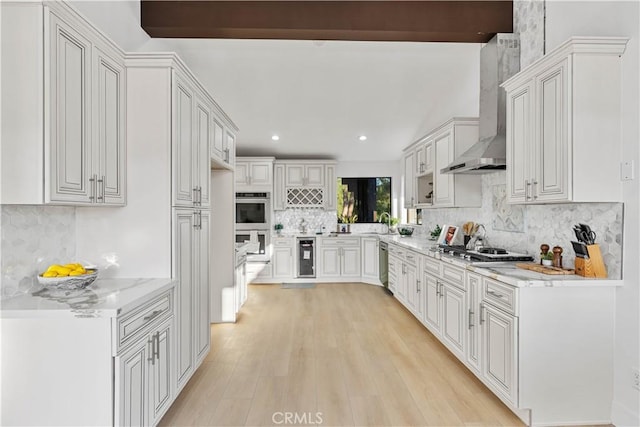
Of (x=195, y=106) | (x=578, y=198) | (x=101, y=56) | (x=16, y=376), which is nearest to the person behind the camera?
(x=16, y=376)

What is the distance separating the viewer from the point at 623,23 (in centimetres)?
225

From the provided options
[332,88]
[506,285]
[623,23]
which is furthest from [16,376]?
[332,88]

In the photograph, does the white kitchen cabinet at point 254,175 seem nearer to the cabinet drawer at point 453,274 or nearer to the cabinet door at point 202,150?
the cabinet door at point 202,150

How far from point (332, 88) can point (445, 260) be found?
2.86 m

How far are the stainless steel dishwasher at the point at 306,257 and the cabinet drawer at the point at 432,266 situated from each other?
2913mm

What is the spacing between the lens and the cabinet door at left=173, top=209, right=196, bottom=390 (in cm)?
239

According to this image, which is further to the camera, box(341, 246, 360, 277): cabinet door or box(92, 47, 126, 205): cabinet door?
box(341, 246, 360, 277): cabinet door

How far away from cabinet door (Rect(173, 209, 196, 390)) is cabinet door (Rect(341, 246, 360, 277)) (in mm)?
4099

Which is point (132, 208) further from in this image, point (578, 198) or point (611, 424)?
point (611, 424)

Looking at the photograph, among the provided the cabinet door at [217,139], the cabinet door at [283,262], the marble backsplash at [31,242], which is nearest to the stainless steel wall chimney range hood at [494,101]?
the cabinet door at [217,139]

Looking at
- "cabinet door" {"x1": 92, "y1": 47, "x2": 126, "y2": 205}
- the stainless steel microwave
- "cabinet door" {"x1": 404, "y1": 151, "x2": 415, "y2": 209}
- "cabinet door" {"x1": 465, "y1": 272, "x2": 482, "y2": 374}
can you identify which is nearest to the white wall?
"cabinet door" {"x1": 465, "y1": 272, "x2": 482, "y2": 374}

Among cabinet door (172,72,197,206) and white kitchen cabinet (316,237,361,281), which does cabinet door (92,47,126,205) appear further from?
white kitchen cabinet (316,237,361,281)

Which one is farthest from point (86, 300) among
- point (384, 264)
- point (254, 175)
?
point (254, 175)

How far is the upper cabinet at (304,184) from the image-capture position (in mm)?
6711
